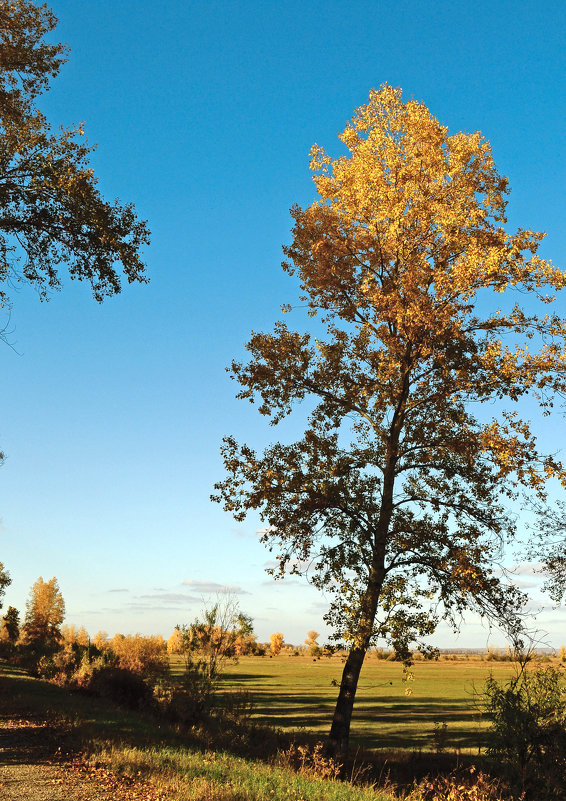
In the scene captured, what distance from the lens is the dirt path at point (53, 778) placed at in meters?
9.45

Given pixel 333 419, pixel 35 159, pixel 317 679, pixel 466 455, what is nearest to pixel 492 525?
pixel 466 455

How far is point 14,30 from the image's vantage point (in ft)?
46.5

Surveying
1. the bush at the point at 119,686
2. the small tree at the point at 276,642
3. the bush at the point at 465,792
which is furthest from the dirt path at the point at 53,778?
the small tree at the point at 276,642

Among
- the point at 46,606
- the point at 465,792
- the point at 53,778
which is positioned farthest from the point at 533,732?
the point at 46,606

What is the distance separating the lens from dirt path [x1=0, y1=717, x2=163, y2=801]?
9453mm

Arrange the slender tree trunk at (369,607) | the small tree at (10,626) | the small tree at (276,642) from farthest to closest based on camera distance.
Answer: the small tree at (276,642) → the small tree at (10,626) → the slender tree trunk at (369,607)

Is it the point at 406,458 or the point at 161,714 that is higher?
the point at 406,458

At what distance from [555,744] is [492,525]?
5.86m

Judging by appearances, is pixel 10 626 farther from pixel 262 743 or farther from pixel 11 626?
pixel 262 743

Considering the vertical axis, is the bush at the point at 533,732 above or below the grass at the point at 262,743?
above

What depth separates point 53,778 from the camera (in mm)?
10531

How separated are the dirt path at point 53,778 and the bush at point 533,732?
6.65 metres

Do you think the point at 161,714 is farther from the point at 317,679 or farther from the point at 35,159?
the point at 317,679

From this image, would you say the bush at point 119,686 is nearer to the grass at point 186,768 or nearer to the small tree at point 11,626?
the grass at point 186,768
